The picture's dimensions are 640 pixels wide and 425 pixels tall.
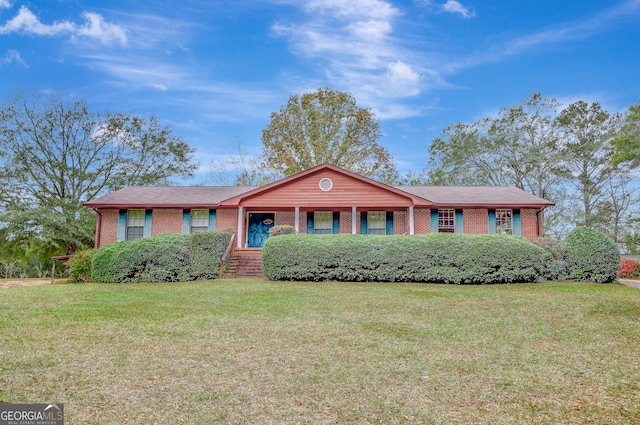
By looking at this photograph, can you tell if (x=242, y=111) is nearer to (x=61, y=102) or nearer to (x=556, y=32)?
(x=61, y=102)

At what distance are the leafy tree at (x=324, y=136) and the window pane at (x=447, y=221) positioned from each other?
11.7 metres

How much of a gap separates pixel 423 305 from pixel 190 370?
18.8 feet

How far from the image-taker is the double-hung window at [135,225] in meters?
20.2

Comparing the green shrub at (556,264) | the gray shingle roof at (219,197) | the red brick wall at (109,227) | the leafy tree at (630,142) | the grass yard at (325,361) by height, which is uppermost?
the leafy tree at (630,142)

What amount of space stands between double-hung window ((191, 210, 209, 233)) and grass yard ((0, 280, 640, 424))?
1093 cm

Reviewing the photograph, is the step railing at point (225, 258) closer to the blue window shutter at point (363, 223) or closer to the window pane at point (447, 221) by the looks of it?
the blue window shutter at point (363, 223)

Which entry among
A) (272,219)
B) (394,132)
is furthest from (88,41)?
(394,132)

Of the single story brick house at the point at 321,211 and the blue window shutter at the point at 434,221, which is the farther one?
the blue window shutter at the point at 434,221

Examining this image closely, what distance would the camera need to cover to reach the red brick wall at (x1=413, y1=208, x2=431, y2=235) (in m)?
19.8

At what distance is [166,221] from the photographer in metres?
20.2

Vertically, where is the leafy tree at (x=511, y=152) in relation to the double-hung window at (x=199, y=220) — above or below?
above

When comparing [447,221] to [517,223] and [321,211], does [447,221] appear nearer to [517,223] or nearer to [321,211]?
[517,223]

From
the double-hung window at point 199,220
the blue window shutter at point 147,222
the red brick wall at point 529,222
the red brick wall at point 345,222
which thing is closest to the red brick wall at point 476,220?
the red brick wall at point 529,222

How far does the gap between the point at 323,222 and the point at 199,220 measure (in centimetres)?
607
